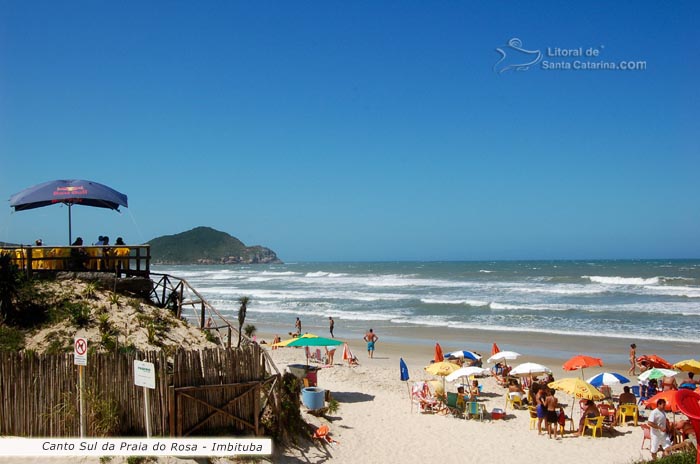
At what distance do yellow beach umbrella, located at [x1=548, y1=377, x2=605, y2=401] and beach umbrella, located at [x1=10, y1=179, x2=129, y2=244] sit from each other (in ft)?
36.1

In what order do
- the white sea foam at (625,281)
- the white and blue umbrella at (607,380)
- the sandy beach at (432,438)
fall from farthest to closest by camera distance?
the white sea foam at (625,281) → the white and blue umbrella at (607,380) → the sandy beach at (432,438)

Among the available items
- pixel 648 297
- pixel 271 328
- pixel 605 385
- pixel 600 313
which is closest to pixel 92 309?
pixel 605 385

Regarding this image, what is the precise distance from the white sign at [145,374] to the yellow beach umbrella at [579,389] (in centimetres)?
906

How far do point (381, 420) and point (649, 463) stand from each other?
244 inches

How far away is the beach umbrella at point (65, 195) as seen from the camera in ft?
40.6

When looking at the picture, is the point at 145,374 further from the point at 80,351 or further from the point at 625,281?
the point at 625,281

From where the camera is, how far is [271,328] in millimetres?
31172

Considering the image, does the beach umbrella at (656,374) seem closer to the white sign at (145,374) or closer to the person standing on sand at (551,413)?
the person standing on sand at (551,413)

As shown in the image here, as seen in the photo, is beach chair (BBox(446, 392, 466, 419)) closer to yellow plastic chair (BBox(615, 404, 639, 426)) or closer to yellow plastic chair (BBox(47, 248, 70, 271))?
yellow plastic chair (BBox(615, 404, 639, 426))

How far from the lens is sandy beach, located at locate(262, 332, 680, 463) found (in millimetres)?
11008

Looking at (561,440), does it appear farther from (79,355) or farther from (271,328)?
(271,328)

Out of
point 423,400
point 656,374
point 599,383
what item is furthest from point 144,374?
point 656,374
